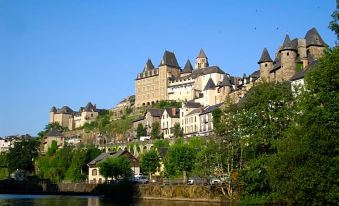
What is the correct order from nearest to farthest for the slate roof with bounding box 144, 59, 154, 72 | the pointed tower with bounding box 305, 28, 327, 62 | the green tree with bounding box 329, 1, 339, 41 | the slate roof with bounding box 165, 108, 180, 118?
the green tree with bounding box 329, 1, 339, 41, the pointed tower with bounding box 305, 28, 327, 62, the slate roof with bounding box 165, 108, 180, 118, the slate roof with bounding box 144, 59, 154, 72

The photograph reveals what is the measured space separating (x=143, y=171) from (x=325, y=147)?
5712 centimetres

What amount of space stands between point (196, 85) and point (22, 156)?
178 ft

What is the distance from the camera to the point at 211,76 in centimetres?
14612

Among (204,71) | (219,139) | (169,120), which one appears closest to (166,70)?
(204,71)

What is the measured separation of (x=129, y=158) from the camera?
93562mm

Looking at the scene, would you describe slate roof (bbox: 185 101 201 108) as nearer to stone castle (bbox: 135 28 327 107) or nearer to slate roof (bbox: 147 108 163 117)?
stone castle (bbox: 135 28 327 107)

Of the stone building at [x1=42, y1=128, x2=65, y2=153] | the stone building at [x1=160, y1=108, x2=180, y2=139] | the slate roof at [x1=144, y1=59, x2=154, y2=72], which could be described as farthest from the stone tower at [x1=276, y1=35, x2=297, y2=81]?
the slate roof at [x1=144, y1=59, x2=154, y2=72]

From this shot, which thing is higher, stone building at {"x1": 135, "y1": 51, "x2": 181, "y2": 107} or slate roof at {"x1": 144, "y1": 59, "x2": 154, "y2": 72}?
slate roof at {"x1": 144, "y1": 59, "x2": 154, "y2": 72}

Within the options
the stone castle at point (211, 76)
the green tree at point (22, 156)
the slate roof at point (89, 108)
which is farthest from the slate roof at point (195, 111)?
the slate roof at point (89, 108)

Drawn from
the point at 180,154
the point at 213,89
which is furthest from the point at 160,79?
the point at 180,154

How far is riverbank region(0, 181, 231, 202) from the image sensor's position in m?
58.4

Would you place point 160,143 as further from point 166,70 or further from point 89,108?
point 89,108

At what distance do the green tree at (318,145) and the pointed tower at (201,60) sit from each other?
132 m

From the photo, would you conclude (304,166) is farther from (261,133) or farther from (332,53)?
(261,133)
